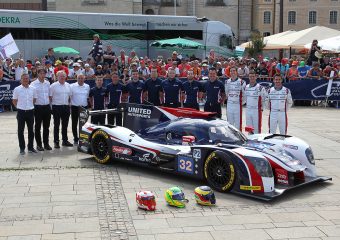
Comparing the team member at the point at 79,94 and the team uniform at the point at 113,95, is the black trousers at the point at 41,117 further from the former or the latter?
the team uniform at the point at 113,95

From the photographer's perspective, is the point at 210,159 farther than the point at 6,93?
No

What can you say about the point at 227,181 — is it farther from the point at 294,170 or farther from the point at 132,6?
the point at 132,6

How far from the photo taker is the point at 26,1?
5997cm

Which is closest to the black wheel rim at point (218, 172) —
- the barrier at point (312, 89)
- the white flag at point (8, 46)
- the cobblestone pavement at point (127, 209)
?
the cobblestone pavement at point (127, 209)

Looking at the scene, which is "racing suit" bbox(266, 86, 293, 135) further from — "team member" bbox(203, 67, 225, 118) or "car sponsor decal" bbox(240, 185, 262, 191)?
"car sponsor decal" bbox(240, 185, 262, 191)

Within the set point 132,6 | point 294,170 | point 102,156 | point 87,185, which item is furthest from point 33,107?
point 132,6

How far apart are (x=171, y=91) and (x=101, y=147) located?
11.0 feet

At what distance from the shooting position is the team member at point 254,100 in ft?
42.6

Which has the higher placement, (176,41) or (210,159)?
(176,41)

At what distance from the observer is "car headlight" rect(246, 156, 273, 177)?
27.2ft

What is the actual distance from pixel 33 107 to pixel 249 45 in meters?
30.0

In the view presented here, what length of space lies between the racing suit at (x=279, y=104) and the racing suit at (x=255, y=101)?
0.29m

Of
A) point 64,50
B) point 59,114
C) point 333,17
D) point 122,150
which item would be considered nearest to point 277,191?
point 122,150

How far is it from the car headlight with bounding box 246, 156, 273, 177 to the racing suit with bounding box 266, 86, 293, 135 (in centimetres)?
431
